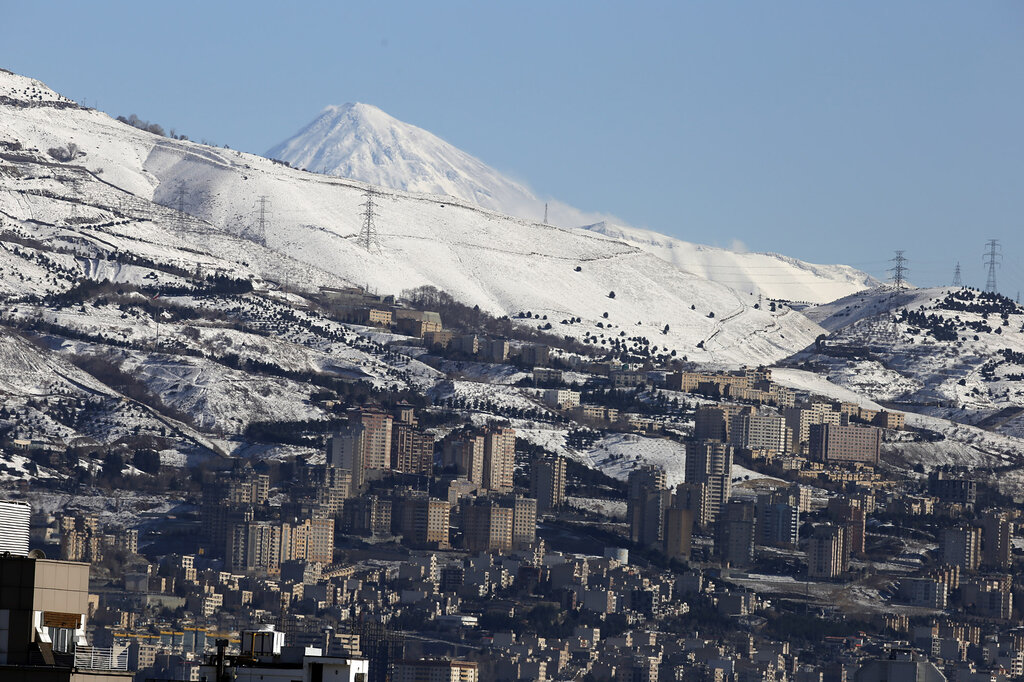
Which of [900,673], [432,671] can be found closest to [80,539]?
[432,671]

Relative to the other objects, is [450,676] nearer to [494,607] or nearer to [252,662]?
[494,607]

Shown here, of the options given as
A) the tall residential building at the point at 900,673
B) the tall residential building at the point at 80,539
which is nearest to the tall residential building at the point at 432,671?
the tall residential building at the point at 80,539

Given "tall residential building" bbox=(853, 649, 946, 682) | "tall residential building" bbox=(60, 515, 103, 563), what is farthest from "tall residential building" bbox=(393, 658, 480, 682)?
"tall residential building" bbox=(853, 649, 946, 682)

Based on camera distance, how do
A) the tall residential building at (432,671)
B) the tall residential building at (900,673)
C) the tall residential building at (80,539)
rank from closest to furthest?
the tall residential building at (900,673) < the tall residential building at (432,671) < the tall residential building at (80,539)

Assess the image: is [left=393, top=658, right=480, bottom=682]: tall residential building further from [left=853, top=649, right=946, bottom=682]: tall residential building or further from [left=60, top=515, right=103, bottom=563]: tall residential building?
[left=853, top=649, right=946, bottom=682]: tall residential building

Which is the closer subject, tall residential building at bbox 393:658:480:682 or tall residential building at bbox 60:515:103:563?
tall residential building at bbox 393:658:480:682

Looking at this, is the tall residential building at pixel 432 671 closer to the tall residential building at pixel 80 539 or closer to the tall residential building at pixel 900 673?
the tall residential building at pixel 80 539

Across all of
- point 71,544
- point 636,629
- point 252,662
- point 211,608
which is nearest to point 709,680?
point 636,629

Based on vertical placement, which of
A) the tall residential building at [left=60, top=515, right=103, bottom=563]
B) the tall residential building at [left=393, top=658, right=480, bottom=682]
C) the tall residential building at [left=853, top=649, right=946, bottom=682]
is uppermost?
the tall residential building at [left=60, top=515, right=103, bottom=563]

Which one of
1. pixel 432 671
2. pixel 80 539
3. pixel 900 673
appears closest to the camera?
pixel 900 673

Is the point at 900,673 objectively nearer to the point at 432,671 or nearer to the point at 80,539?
the point at 432,671

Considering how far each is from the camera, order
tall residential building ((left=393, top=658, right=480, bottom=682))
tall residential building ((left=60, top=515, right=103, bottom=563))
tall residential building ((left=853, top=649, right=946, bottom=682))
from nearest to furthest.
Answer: tall residential building ((left=853, top=649, right=946, bottom=682)), tall residential building ((left=393, top=658, right=480, bottom=682)), tall residential building ((left=60, top=515, right=103, bottom=563))
